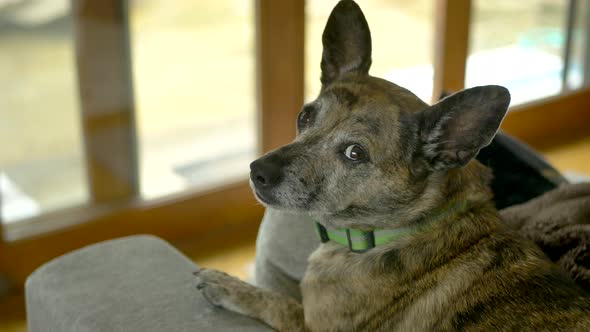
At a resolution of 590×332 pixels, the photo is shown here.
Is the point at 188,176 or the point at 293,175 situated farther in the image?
the point at 188,176

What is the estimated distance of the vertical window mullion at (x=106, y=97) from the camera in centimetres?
322

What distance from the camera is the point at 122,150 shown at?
11.5 feet

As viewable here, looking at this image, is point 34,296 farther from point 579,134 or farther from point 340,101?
point 579,134

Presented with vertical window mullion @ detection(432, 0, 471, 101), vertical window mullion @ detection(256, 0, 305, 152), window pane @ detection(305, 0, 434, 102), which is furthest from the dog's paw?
vertical window mullion @ detection(432, 0, 471, 101)

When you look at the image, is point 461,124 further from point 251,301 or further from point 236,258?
point 236,258

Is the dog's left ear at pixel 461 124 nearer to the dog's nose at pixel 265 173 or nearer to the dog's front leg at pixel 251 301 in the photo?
the dog's nose at pixel 265 173

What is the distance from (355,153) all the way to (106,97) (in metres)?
1.76

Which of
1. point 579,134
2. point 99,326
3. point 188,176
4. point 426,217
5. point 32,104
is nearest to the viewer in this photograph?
point 99,326

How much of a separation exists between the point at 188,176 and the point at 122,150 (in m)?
0.39

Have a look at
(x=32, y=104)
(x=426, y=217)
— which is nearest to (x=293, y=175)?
(x=426, y=217)

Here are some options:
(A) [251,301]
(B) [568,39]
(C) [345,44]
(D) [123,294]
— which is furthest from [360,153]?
(B) [568,39]

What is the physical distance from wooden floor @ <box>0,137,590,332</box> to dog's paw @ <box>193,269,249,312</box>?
150cm

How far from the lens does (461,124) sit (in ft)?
5.81

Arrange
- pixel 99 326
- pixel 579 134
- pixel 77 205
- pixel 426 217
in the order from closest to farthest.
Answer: pixel 99 326
pixel 426 217
pixel 77 205
pixel 579 134
